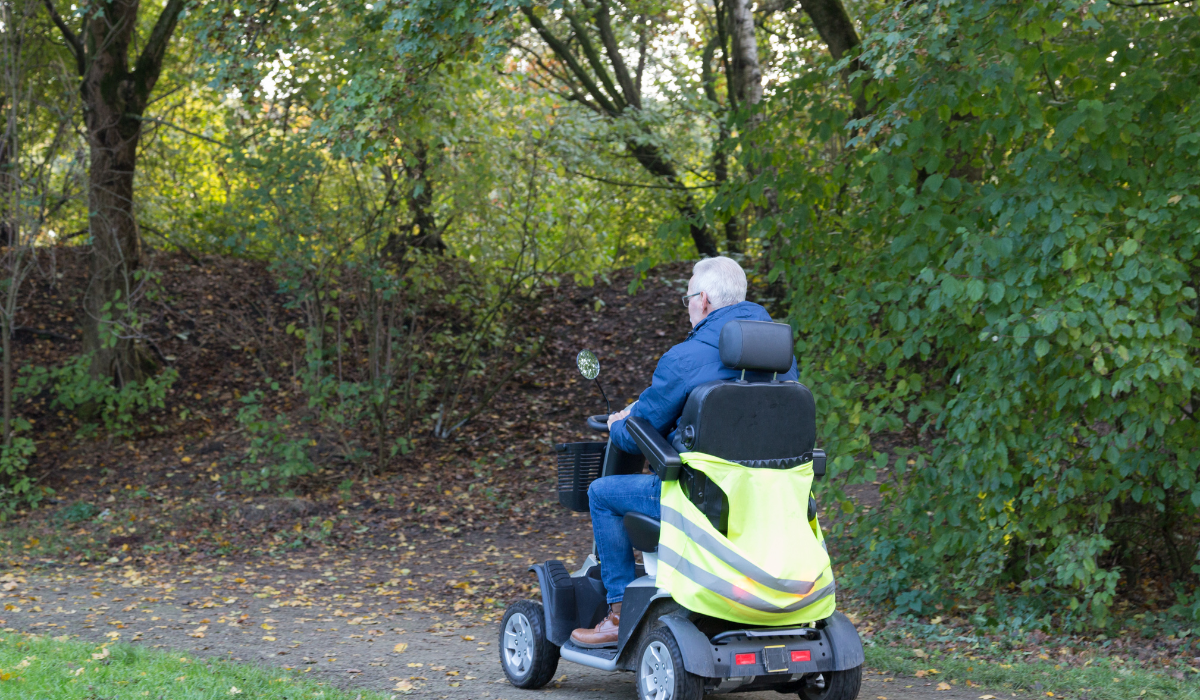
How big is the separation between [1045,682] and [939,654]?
757 millimetres

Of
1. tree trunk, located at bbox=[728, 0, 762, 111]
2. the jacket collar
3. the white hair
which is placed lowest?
the jacket collar

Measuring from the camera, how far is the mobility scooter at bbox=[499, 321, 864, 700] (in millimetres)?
3689

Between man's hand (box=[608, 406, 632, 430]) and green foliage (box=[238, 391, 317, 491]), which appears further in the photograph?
green foliage (box=[238, 391, 317, 491])

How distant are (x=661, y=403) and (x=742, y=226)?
289 inches

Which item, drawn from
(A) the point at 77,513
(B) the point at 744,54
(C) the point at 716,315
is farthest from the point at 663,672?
(A) the point at 77,513

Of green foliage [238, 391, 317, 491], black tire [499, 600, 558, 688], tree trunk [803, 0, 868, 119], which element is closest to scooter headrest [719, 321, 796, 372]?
black tire [499, 600, 558, 688]

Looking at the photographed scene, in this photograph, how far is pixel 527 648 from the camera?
472cm

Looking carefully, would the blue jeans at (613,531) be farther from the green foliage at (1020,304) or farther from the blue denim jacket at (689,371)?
the green foliage at (1020,304)

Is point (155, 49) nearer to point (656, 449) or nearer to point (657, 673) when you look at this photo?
point (656, 449)

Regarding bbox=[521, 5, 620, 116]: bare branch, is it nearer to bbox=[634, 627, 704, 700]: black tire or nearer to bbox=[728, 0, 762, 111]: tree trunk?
bbox=[728, 0, 762, 111]: tree trunk

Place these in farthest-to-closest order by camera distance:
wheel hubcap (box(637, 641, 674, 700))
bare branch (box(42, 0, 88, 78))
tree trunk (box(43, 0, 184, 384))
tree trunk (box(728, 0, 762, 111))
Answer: tree trunk (box(43, 0, 184, 384)), bare branch (box(42, 0, 88, 78)), tree trunk (box(728, 0, 762, 111)), wheel hubcap (box(637, 641, 674, 700))

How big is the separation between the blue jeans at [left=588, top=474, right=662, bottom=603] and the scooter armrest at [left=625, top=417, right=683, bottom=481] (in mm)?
279

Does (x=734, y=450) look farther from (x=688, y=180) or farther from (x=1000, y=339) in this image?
(x=688, y=180)

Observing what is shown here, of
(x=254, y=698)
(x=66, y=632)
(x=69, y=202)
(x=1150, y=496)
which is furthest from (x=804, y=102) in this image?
(x=69, y=202)
